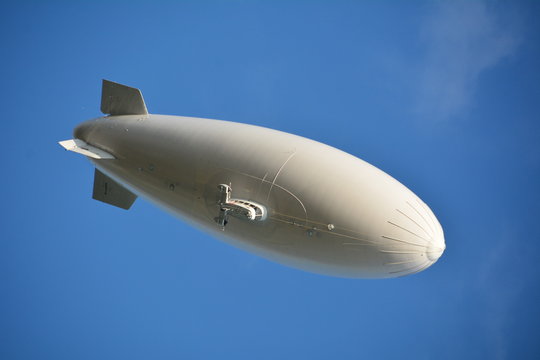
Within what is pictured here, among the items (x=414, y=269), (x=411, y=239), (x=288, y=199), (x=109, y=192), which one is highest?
(x=109, y=192)

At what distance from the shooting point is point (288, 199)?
11.0 m

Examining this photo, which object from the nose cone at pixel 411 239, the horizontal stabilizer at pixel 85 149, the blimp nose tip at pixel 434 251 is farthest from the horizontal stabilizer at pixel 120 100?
the blimp nose tip at pixel 434 251

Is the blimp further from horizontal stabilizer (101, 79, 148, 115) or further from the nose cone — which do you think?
horizontal stabilizer (101, 79, 148, 115)

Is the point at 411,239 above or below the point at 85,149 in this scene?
below

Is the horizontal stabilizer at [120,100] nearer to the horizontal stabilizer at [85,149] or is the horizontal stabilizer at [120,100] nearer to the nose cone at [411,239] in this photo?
→ the horizontal stabilizer at [85,149]

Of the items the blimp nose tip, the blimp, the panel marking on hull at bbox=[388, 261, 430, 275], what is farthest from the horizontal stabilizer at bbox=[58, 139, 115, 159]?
the blimp nose tip

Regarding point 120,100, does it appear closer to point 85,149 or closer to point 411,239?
point 85,149

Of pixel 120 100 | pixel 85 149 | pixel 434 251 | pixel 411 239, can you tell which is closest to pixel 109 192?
pixel 85 149

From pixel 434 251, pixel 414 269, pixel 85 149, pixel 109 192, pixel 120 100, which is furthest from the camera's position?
pixel 109 192

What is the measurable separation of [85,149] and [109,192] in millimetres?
2972

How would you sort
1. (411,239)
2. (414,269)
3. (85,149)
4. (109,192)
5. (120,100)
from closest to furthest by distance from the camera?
(411,239) → (414,269) → (85,149) → (120,100) → (109,192)

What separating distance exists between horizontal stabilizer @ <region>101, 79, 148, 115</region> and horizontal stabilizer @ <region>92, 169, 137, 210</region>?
10.2 ft

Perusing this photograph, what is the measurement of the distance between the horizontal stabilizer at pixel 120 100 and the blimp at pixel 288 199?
341 cm

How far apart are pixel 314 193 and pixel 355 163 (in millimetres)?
1906
